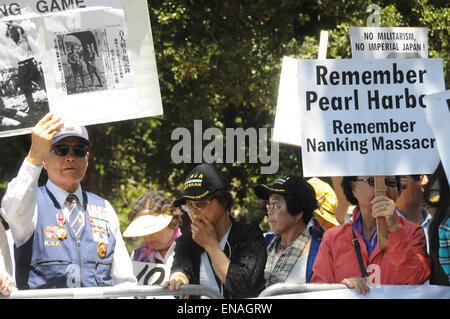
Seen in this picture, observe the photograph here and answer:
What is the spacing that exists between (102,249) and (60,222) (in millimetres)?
290

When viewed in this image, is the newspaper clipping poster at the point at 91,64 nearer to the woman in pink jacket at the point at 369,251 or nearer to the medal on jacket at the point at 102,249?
the medal on jacket at the point at 102,249

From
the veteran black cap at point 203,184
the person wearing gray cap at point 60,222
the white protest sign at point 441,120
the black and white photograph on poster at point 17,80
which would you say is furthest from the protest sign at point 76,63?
the white protest sign at point 441,120

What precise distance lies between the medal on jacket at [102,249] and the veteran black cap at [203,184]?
53cm

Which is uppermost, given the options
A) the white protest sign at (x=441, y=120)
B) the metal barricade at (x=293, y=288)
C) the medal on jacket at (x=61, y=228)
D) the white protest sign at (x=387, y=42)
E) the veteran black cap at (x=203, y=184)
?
the white protest sign at (x=387, y=42)

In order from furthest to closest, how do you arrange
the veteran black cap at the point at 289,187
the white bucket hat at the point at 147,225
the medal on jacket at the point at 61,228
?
the white bucket hat at the point at 147,225, the veteran black cap at the point at 289,187, the medal on jacket at the point at 61,228

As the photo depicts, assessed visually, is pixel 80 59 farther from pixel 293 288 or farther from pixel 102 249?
pixel 293 288

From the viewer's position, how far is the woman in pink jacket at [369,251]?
13.1 feet

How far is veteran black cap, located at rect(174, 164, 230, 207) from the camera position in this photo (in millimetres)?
4586

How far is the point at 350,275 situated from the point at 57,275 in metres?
1.56

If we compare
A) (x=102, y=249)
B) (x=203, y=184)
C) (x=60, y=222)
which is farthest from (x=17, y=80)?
(x=203, y=184)

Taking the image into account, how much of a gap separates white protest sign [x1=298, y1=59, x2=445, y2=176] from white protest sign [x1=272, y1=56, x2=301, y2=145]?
75 centimetres

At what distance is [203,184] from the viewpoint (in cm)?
461
